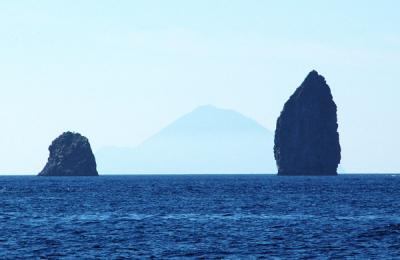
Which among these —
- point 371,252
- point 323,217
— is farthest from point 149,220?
point 371,252

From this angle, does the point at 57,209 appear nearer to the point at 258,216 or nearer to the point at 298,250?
the point at 258,216

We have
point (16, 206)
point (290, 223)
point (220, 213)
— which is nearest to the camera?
point (290, 223)

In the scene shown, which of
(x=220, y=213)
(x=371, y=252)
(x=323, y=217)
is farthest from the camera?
(x=220, y=213)

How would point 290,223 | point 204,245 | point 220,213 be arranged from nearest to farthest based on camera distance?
point 204,245 → point 290,223 → point 220,213

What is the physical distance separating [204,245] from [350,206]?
47.6 m

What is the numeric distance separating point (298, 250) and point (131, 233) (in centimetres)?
1686

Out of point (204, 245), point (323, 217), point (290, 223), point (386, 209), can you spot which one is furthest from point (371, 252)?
point (386, 209)

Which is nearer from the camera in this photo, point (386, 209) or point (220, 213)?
point (220, 213)

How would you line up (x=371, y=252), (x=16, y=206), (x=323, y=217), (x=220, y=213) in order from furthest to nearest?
(x=16, y=206), (x=220, y=213), (x=323, y=217), (x=371, y=252)

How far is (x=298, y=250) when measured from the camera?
5269 cm

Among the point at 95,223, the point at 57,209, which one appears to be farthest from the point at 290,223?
the point at 57,209

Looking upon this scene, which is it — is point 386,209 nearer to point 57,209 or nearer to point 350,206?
point 350,206

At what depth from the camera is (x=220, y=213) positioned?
8656cm

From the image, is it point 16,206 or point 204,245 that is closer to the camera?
point 204,245
